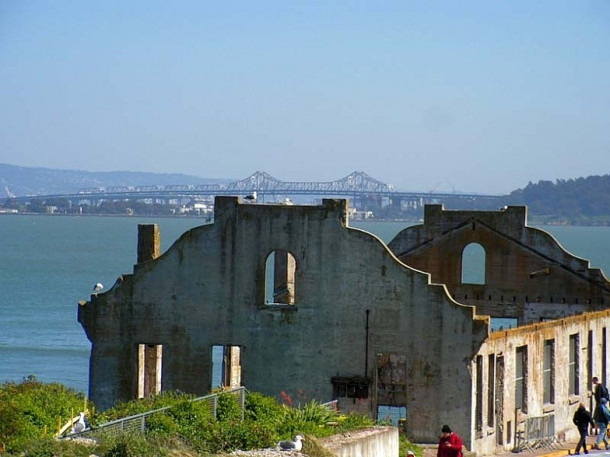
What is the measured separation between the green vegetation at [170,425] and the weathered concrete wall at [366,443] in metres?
0.48

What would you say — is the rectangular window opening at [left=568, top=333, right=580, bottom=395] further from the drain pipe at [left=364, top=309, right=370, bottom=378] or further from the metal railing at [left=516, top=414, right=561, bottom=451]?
the drain pipe at [left=364, top=309, right=370, bottom=378]

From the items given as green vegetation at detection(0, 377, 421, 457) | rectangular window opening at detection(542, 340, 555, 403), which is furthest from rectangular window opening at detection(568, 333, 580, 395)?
green vegetation at detection(0, 377, 421, 457)

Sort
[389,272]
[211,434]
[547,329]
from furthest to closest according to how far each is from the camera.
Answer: [547,329], [389,272], [211,434]

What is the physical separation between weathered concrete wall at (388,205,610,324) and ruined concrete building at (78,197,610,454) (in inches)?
216

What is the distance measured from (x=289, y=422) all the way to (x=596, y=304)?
2223cm

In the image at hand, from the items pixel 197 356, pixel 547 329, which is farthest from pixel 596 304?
pixel 197 356

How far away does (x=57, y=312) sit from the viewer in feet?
392

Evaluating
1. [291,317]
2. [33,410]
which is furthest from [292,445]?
[291,317]

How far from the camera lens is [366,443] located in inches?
1127

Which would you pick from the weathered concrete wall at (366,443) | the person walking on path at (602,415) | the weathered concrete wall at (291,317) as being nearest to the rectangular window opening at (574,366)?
the person walking on path at (602,415)

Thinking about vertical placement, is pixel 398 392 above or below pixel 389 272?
below

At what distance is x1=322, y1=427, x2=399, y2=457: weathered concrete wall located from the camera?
27688mm

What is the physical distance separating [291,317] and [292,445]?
15.6m

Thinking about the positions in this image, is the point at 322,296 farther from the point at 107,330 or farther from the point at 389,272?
the point at 107,330
